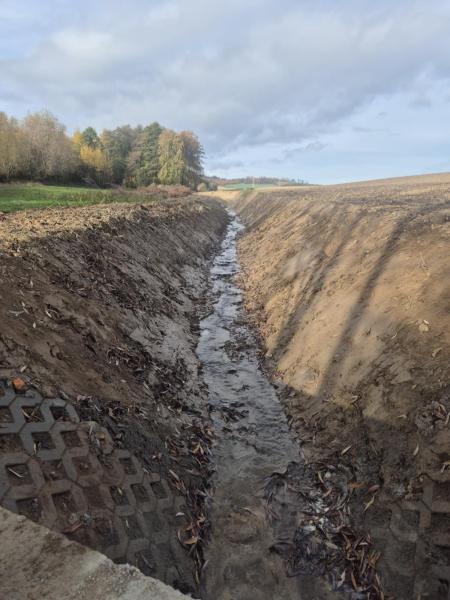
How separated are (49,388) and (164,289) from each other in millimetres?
8260

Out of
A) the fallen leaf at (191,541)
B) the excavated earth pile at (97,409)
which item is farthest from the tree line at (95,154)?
the fallen leaf at (191,541)

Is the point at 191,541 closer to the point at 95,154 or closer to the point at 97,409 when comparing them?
the point at 97,409

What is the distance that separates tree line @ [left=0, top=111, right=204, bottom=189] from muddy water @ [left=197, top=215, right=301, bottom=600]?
47.9m

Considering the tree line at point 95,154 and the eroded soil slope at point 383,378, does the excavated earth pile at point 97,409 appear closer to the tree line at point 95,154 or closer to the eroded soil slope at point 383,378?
the eroded soil slope at point 383,378

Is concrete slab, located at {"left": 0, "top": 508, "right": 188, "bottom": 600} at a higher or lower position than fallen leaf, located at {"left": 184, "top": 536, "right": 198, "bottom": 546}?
higher

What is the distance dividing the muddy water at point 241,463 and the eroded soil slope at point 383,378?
54cm

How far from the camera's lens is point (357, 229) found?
14.3 m

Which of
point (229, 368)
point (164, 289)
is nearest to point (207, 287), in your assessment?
point (164, 289)

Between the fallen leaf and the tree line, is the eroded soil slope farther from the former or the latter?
the tree line

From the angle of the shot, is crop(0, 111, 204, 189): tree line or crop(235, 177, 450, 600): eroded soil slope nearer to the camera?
crop(235, 177, 450, 600): eroded soil slope

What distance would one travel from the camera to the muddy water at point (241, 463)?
4.73 m

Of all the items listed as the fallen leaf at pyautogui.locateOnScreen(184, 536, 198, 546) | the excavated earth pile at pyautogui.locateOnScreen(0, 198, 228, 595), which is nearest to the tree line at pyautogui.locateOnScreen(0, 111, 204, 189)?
the excavated earth pile at pyautogui.locateOnScreen(0, 198, 228, 595)

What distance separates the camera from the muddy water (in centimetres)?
473

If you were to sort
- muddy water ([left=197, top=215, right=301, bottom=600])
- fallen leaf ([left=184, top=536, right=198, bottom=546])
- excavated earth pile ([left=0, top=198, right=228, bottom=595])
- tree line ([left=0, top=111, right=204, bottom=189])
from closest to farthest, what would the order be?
1. excavated earth pile ([left=0, top=198, right=228, bottom=595])
2. muddy water ([left=197, top=215, right=301, bottom=600])
3. fallen leaf ([left=184, top=536, right=198, bottom=546])
4. tree line ([left=0, top=111, right=204, bottom=189])
